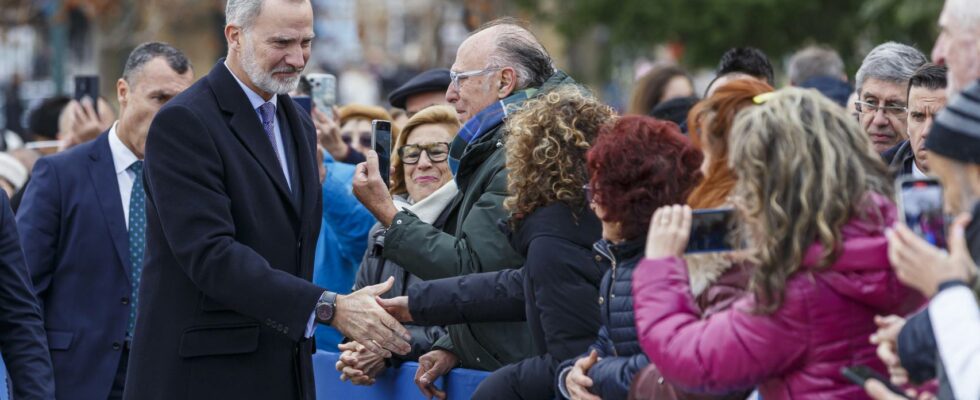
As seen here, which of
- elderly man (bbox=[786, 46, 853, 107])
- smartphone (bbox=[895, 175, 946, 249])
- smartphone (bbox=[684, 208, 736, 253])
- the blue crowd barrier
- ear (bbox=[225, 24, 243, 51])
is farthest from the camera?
elderly man (bbox=[786, 46, 853, 107])

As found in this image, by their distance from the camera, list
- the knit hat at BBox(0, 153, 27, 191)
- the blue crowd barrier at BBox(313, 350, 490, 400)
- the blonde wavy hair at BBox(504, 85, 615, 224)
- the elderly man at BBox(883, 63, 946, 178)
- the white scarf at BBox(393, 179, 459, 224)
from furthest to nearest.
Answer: the knit hat at BBox(0, 153, 27, 191) → the white scarf at BBox(393, 179, 459, 224) → the elderly man at BBox(883, 63, 946, 178) → the blue crowd barrier at BBox(313, 350, 490, 400) → the blonde wavy hair at BBox(504, 85, 615, 224)

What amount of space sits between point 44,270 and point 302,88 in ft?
7.82

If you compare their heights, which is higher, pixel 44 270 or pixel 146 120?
pixel 146 120

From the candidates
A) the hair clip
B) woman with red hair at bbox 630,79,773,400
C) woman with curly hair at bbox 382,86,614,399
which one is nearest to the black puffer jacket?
woman with red hair at bbox 630,79,773,400

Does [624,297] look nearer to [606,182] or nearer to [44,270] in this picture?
[606,182]

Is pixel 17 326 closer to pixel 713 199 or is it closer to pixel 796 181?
pixel 713 199

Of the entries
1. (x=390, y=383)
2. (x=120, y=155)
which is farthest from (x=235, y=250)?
(x=120, y=155)

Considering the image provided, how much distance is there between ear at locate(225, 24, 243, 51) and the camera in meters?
5.68

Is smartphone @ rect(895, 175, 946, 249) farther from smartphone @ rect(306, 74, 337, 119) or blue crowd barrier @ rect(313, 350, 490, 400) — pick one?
smartphone @ rect(306, 74, 337, 119)

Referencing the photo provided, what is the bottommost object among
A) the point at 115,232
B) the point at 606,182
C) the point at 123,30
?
the point at 123,30

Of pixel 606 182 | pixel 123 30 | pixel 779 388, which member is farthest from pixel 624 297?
pixel 123 30

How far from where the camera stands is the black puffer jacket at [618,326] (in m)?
4.56

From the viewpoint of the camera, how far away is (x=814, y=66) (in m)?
10.5

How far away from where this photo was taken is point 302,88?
874 centimetres
